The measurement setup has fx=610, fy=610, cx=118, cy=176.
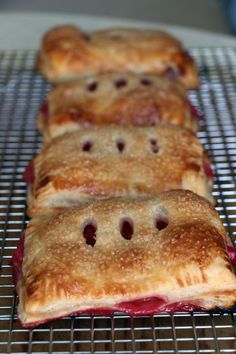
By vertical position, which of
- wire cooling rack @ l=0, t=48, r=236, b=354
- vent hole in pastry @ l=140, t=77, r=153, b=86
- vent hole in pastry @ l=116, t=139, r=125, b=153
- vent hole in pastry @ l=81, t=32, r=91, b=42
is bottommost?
wire cooling rack @ l=0, t=48, r=236, b=354

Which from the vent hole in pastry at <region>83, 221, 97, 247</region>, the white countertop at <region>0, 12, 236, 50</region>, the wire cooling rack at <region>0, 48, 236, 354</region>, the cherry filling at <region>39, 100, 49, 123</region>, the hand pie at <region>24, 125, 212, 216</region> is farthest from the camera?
the white countertop at <region>0, 12, 236, 50</region>

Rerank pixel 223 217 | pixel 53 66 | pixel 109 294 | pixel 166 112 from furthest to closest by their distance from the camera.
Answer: pixel 53 66
pixel 166 112
pixel 223 217
pixel 109 294

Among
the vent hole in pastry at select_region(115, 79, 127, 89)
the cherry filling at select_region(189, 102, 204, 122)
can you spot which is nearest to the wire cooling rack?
the cherry filling at select_region(189, 102, 204, 122)

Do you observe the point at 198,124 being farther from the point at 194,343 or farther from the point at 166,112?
the point at 194,343

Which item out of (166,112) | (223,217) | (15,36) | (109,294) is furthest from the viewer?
(15,36)

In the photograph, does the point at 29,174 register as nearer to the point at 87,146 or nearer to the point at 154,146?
the point at 87,146

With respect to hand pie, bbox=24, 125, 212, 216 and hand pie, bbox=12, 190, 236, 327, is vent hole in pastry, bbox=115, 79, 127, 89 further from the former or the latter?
hand pie, bbox=12, 190, 236, 327

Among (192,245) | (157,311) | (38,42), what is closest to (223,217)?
(192,245)

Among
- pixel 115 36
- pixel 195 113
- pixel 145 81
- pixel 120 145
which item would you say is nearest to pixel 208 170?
pixel 120 145
